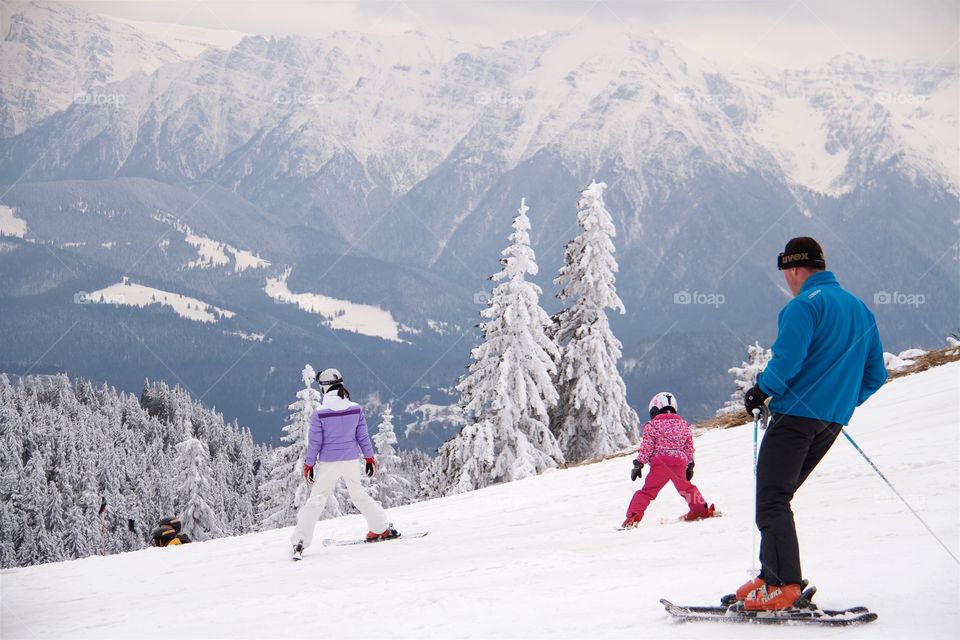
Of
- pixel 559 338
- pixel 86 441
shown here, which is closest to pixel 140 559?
pixel 559 338

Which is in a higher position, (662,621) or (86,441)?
(662,621)

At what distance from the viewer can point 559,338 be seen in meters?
32.4

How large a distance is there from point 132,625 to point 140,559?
204 inches

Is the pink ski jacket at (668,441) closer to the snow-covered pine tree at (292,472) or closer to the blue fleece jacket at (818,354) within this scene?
the blue fleece jacket at (818,354)

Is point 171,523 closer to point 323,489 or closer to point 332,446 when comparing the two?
point 323,489

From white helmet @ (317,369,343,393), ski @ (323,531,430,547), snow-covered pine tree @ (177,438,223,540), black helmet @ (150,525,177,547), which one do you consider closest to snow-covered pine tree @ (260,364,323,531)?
snow-covered pine tree @ (177,438,223,540)

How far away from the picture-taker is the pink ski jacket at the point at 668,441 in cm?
1038

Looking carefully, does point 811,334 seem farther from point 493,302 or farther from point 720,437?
point 493,302

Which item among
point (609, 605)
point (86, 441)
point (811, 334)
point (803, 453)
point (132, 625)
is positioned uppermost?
point (811, 334)

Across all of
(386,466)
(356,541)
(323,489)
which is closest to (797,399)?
(323,489)

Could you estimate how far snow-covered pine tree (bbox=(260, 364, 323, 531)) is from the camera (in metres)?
39.1

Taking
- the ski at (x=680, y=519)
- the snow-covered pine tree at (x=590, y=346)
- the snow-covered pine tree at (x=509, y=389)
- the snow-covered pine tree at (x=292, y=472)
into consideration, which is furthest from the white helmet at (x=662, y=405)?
the snow-covered pine tree at (x=292, y=472)

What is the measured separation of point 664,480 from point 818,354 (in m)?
4.93

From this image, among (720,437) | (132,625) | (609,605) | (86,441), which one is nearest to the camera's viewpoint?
(609,605)
